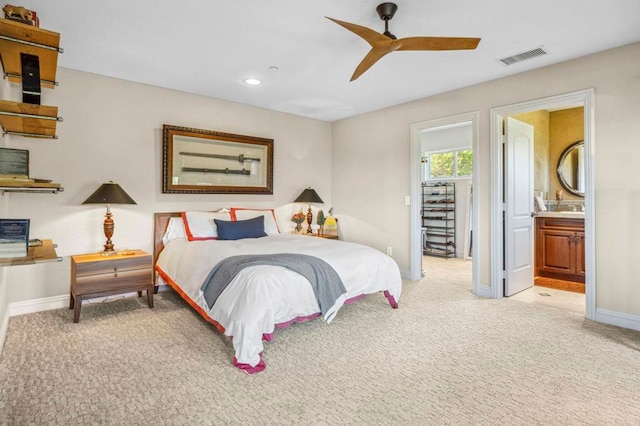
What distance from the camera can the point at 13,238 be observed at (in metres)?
1.66

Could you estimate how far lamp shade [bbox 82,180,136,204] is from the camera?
3.40 m

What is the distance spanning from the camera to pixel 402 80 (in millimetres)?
3945

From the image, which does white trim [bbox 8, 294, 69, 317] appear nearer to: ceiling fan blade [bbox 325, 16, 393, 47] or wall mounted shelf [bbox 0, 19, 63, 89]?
wall mounted shelf [bbox 0, 19, 63, 89]

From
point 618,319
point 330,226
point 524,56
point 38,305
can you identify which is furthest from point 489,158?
point 38,305

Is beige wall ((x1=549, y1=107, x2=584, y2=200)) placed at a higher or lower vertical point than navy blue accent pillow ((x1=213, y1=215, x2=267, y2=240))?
higher

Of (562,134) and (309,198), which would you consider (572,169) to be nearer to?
(562,134)

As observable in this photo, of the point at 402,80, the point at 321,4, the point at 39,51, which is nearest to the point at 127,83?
the point at 39,51

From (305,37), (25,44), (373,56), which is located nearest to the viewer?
(25,44)

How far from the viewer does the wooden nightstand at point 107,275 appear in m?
3.12

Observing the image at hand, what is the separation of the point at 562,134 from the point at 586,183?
250cm

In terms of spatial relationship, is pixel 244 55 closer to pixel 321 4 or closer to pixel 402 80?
pixel 321 4

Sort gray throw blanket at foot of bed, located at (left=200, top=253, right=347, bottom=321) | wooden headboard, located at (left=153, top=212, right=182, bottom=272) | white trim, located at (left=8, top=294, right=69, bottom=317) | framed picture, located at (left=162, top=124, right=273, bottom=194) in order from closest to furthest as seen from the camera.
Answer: gray throw blanket at foot of bed, located at (left=200, top=253, right=347, bottom=321), white trim, located at (left=8, top=294, right=69, bottom=317), wooden headboard, located at (left=153, top=212, right=182, bottom=272), framed picture, located at (left=162, top=124, right=273, bottom=194)

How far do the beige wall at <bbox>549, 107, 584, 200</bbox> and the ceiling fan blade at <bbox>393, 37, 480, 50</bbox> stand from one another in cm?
385

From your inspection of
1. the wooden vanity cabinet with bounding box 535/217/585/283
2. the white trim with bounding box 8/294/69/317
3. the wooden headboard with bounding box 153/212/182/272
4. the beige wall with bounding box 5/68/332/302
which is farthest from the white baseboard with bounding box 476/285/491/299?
the white trim with bounding box 8/294/69/317
